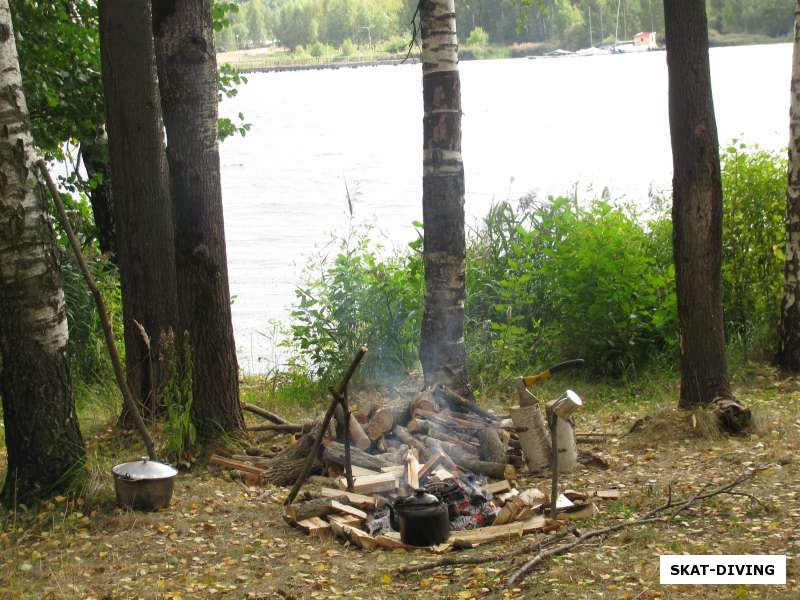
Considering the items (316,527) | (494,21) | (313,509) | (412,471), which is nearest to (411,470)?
(412,471)

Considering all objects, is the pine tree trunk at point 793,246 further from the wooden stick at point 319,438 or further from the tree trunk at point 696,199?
the wooden stick at point 319,438

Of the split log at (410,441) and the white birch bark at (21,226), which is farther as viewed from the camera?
the split log at (410,441)

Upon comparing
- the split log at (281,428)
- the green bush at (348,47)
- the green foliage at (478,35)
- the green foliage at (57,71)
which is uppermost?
the green bush at (348,47)

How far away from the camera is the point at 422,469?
6.20m

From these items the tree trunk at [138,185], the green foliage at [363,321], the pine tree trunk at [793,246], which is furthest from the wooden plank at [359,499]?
the pine tree trunk at [793,246]

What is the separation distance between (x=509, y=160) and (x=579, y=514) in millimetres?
31865

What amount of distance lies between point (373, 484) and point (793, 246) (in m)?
4.74

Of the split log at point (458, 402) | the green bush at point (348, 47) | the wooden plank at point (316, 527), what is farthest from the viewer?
the green bush at point (348, 47)

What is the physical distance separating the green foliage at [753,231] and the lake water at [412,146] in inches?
58.2

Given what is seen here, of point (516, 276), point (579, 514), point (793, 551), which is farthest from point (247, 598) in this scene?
point (516, 276)

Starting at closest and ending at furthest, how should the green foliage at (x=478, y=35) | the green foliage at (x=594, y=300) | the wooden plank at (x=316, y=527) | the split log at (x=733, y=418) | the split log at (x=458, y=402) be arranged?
the wooden plank at (x=316, y=527)
the split log at (x=733, y=418)
the split log at (x=458, y=402)
the green foliage at (x=594, y=300)
the green foliage at (x=478, y=35)

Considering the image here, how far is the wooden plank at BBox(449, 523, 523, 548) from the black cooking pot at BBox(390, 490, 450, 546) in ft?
0.26

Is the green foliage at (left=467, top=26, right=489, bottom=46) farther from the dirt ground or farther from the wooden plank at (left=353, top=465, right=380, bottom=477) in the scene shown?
the dirt ground

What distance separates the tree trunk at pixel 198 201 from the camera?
653 centimetres
